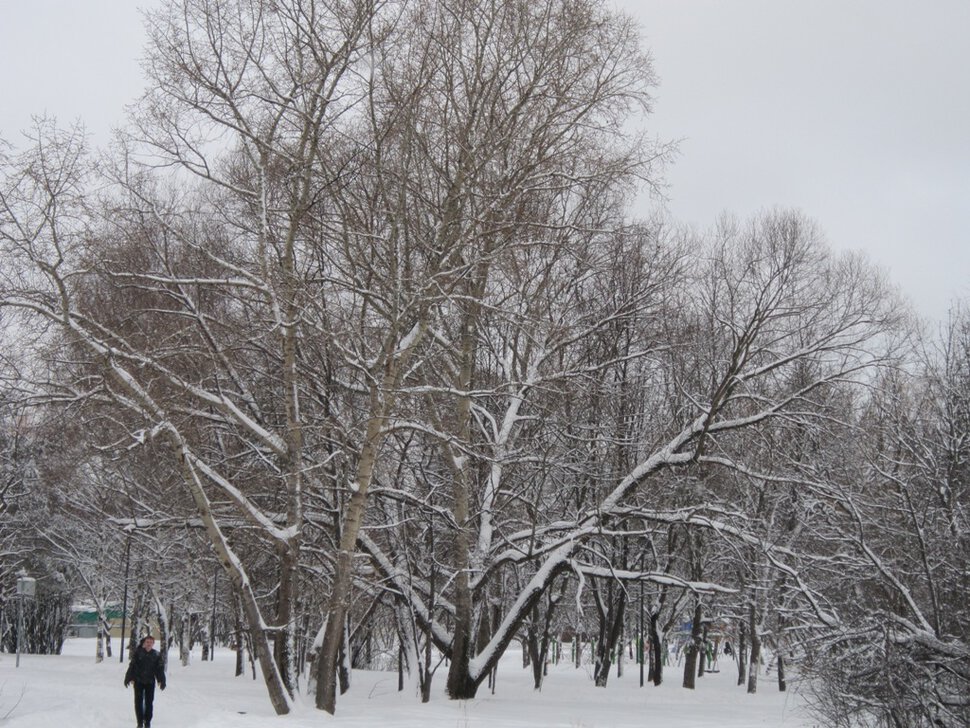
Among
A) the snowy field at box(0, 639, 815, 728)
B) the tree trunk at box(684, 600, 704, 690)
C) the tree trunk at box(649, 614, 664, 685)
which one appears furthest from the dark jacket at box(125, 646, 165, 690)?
the tree trunk at box(684, 600, 704, 690)

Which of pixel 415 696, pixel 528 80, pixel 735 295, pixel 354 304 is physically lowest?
pixel 415 696

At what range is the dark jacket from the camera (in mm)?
14883

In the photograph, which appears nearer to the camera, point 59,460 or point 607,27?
point 607,27

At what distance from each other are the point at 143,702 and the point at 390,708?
4.77 metres

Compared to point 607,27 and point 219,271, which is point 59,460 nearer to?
point 219,271

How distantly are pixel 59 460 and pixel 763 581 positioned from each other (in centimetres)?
1514

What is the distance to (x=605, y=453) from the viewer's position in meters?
26.4

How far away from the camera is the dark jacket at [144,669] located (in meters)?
14.9

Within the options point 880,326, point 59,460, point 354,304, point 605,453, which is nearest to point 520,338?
point 605,453

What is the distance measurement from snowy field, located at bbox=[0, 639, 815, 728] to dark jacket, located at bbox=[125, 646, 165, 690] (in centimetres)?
75

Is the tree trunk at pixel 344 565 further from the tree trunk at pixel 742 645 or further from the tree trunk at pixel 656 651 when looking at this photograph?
the tree trunk at pixel 742 645

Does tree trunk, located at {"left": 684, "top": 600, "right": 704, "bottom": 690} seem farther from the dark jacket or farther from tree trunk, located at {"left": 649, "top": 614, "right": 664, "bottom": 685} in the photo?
the dark jacket

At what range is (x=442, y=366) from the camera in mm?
21469

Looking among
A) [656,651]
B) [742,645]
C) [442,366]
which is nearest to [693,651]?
[656,651]
